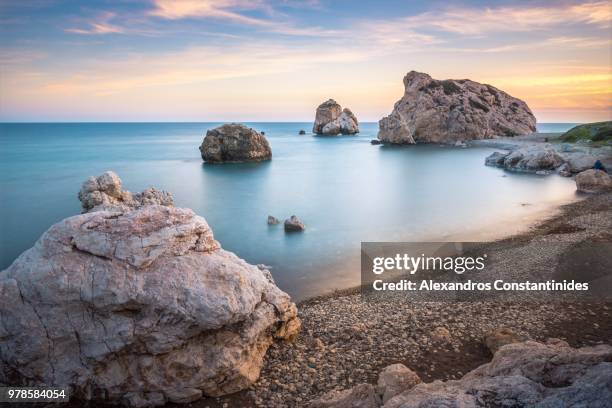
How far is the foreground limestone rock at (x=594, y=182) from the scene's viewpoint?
3609cm

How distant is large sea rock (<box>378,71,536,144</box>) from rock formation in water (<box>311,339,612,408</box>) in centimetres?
9672

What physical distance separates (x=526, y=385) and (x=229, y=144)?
56805mm

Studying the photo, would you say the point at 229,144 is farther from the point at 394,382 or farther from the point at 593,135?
the point at 593,135

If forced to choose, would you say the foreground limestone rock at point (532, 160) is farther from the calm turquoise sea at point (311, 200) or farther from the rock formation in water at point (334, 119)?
the rock formation in water at point (334, 119)

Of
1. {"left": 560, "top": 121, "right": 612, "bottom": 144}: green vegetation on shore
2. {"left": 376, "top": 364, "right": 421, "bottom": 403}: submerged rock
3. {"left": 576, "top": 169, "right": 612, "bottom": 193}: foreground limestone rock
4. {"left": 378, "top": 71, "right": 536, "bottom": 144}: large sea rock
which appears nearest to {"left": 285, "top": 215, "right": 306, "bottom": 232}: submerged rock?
{"left": 376, "top": 364, "right": 421, "bottom": 403}: submerged rock

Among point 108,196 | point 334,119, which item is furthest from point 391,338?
point 334,119

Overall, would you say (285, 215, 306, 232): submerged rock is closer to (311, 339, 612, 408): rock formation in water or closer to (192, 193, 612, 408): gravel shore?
(192, 193, 612, 408): gravel shore

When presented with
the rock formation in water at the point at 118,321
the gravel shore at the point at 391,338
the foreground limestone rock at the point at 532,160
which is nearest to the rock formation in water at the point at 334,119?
the foreground limestone rock at the point at 532,160

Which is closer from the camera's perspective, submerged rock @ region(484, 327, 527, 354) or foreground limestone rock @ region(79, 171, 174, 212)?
submerged rock @ region(484, 327, 527, 354)

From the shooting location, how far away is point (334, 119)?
143000 millimetres

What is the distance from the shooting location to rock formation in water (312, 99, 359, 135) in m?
142

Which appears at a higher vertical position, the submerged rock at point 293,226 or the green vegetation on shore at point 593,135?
the green vegetation on shore at point 593,135

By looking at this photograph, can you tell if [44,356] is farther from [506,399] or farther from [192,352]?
[506,399]

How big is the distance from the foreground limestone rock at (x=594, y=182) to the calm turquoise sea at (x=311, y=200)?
4.43 ft
